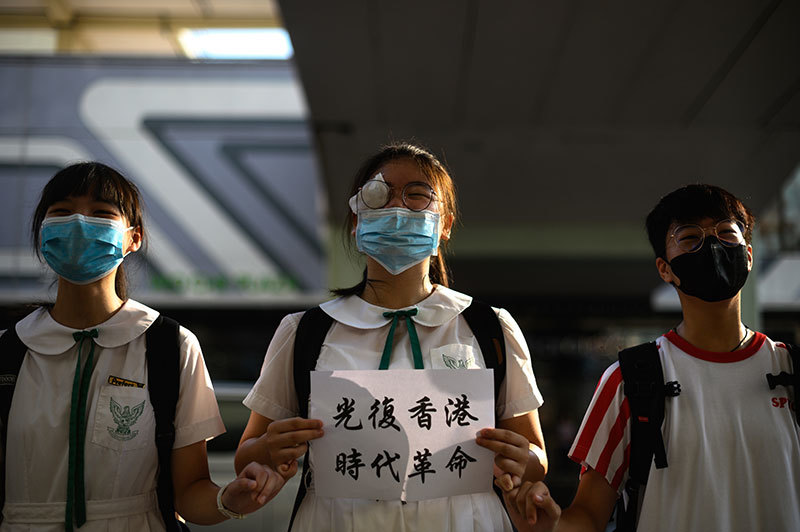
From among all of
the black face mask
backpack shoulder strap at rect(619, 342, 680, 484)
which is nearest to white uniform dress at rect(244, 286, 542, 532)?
backpack shoulder strap at rect(619, 342, 680, 484)

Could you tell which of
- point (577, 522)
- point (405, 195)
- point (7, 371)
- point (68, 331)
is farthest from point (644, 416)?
point (7, 371)

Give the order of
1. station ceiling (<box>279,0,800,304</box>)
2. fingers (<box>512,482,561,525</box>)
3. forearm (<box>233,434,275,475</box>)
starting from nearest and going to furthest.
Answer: fingers (<box>512,482,561,525</box>) → forearm (<box>233,434,275,475</box>) → station ceiling (<box>279,0,800,304</box>)

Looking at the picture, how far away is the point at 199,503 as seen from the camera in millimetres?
2188

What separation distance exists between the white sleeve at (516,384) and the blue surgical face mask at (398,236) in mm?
350

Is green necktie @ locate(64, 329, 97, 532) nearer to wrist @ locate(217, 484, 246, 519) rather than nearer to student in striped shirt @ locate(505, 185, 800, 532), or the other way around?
wrist @ locate(217, 484, 246, 519)

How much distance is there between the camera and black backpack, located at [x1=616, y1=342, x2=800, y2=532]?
7.15 ft

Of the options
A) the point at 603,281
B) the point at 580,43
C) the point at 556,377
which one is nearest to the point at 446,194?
the point at 580,43

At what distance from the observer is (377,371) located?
79.6 inches

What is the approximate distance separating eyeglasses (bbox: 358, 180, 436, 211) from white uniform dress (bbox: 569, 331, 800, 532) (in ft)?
2.71

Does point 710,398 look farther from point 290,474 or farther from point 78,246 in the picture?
point 78,246

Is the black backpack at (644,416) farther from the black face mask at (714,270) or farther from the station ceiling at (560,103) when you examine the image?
the station ceiling at (560,103)

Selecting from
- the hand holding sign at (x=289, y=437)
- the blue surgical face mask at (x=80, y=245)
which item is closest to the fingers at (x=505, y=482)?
the hand holding sign at (x=289, y=437)

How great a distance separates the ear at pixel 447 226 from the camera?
2379 millimetres

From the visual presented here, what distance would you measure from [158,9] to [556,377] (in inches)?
343
